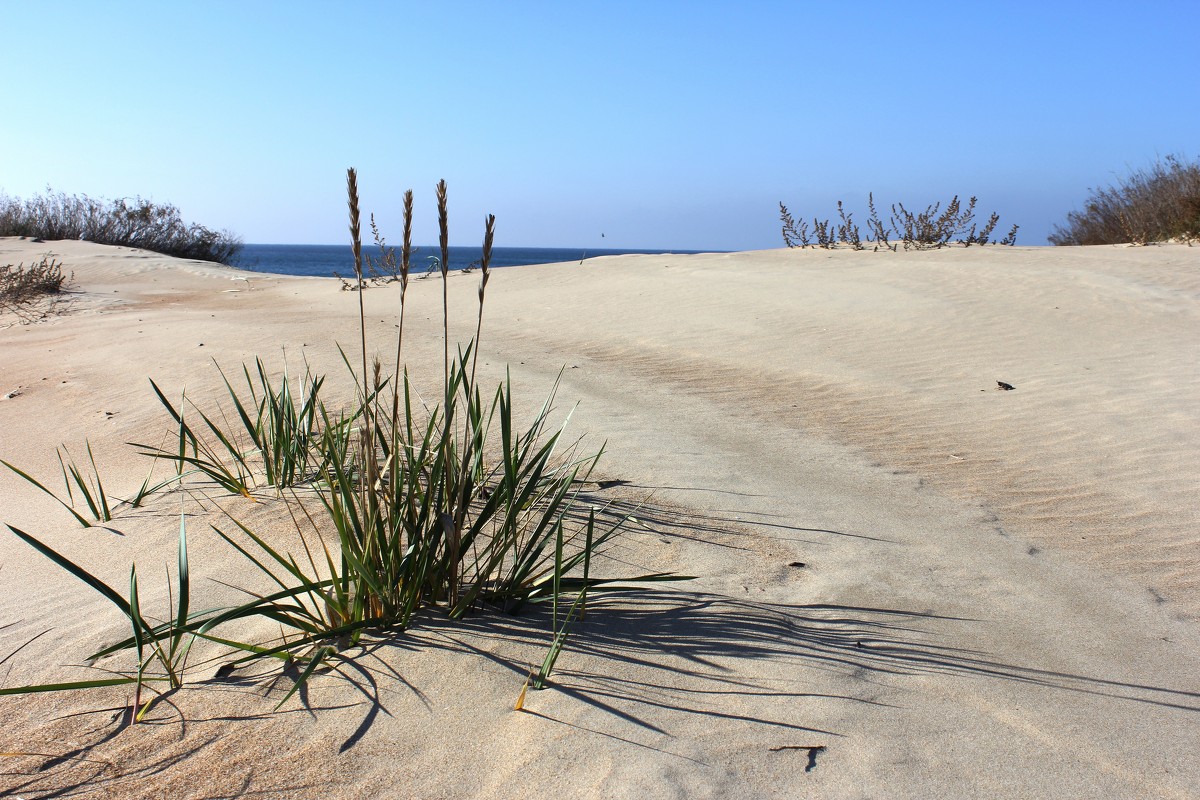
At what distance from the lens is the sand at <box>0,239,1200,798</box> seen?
6.06 ft

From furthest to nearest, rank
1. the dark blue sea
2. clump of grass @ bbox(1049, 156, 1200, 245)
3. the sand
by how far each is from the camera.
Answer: the dark blue sea
clump of grass @ bbox(1049, 156, 1200, 245)
the sand

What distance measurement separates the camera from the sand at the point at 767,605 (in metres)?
1.85

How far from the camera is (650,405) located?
5992 mm

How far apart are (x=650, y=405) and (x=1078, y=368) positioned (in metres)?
3.48

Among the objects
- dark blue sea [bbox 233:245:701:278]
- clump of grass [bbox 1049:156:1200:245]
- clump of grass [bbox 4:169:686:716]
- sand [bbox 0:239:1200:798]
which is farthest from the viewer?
dark blue sea [bbox 233:245:701:278]

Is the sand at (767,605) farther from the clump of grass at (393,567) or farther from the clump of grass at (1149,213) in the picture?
the clump of grass at (1149,213)

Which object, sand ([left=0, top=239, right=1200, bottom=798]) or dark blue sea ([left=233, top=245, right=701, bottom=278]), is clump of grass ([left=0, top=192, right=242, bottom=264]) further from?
sand ([left=0, top=239, right=1200, bottom=798])

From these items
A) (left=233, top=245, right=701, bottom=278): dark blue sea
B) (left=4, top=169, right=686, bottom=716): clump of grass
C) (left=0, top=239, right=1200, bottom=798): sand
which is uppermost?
(left=233, top=245, right=701, bottom=278): dark blue sea

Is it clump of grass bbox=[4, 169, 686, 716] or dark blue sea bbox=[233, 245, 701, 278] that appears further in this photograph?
dark blue sea bbox=[233, 245, 701, 278]

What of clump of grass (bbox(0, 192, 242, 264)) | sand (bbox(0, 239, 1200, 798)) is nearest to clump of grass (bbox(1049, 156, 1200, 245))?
sand (bbox(0, 239, 1200, 798))

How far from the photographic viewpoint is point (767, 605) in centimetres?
267

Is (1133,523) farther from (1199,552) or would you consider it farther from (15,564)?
(15,564)

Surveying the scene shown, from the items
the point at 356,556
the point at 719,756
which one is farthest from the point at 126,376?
the point at 719,756

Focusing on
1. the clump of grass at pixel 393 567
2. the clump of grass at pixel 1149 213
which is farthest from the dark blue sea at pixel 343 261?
the clump of grass at pixel 1149 213
